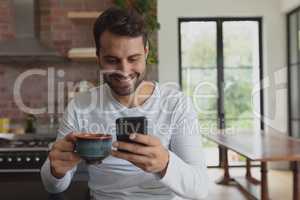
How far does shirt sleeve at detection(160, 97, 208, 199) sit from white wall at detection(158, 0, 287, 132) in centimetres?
468

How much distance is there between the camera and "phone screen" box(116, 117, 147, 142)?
95 cm

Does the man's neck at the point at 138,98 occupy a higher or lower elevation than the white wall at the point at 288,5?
lower

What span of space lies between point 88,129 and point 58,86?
9.11 feet

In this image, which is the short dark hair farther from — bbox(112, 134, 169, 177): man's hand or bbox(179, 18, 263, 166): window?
bbox(179, 18, 263, 166): window

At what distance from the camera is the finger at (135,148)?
0.95m

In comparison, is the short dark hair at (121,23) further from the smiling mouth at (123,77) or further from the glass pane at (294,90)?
the glass pane at (294,90)

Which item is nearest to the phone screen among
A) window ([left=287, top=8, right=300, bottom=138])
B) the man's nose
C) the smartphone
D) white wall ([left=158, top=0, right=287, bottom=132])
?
the smartphone

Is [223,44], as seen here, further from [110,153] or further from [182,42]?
[110,153]

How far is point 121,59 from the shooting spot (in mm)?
1181

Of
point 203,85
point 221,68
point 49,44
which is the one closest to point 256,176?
point 203,85

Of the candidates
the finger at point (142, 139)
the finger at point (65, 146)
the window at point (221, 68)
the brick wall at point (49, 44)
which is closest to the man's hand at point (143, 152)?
the finger at point (142, 139)

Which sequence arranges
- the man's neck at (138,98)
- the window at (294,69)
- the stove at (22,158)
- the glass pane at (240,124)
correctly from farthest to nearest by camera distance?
the glass pane at (240,124) < the window at (294,69) < the stove at (22,158) < the man's neck at (138,98)

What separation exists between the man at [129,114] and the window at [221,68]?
16.2 feet

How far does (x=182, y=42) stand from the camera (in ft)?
20.6
